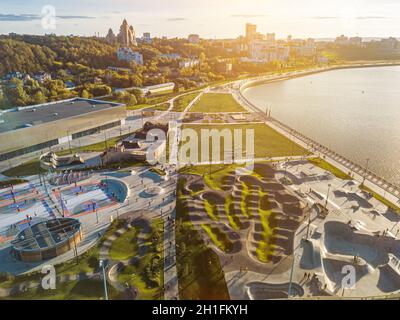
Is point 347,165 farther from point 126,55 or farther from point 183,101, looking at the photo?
point 126,55

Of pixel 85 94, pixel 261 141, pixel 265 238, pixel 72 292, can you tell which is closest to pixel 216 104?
pixel 261 141

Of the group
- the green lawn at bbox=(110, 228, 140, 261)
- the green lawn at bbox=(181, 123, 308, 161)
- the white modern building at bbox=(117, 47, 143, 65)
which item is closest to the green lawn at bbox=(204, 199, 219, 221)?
the green lawn at bbox=(110, 228, 140, 261)

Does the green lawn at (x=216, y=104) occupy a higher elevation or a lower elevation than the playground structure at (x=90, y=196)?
higher

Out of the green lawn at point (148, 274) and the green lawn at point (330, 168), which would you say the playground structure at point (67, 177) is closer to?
the green lawn at point (148, 274)

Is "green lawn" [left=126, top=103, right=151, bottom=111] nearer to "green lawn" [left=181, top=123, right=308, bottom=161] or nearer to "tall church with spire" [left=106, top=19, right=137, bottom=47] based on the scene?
"green lawn" [left=181, top=123, right=308, bottom=161]

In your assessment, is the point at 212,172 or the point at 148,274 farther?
the point at 212,172

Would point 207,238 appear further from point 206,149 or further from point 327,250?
point 206,149

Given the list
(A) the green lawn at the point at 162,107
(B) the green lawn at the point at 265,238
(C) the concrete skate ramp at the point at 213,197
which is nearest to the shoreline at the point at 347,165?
(B) the green lawn at the point at 265,238
